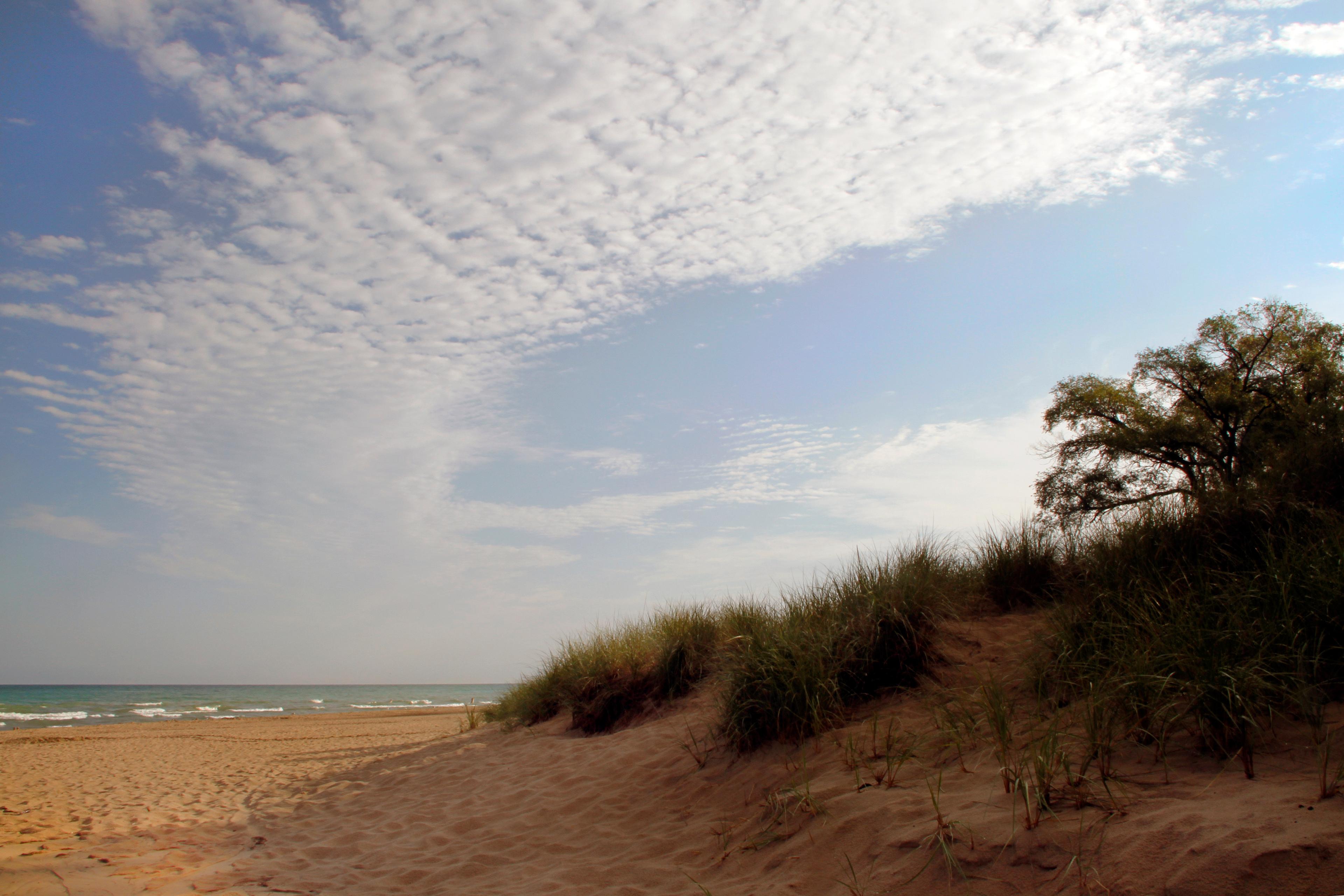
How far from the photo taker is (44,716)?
28516 mm

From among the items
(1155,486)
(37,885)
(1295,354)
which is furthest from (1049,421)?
(37,885)

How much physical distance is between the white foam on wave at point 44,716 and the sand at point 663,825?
21.3 m

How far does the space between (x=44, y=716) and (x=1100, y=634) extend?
3852cm

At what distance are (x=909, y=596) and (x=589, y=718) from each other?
5.18m

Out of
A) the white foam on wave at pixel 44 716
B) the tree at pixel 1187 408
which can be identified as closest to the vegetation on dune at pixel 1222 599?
the tree at pixel 1187 408

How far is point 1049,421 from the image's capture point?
2639 centimetres

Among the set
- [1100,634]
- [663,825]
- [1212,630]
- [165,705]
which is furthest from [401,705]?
[1212,630]

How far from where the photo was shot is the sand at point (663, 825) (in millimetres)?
2883

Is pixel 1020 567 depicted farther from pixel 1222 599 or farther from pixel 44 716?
pixel 44 716

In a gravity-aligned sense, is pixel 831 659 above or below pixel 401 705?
above

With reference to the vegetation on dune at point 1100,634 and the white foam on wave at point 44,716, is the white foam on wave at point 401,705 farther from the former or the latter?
the vegetation on dune at point 1100,634

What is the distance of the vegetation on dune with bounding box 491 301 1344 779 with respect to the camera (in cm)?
384

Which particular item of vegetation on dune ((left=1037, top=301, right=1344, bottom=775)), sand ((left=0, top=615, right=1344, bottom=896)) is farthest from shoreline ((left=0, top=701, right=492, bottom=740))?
vegetation on dune ((left=1037, top=301, right=1344, bottom=775))

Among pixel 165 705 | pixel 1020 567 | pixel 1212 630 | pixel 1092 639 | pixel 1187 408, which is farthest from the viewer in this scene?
pixel 165 705
